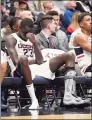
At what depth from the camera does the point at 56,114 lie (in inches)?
231

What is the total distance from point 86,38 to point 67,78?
799mm

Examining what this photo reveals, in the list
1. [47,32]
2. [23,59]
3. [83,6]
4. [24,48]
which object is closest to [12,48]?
[24,48]

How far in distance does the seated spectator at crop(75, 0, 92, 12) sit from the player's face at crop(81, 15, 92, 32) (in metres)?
3.65

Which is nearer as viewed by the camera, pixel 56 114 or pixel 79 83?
pixel 56 114

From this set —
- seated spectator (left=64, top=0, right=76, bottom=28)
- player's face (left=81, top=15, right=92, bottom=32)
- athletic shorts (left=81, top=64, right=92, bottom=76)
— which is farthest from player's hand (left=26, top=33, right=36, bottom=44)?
seated spectator (left=64, top=0, right=76, bottom=28)

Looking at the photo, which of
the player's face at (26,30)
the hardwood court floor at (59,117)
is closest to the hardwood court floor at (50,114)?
the hardwood court floor at (59,117)

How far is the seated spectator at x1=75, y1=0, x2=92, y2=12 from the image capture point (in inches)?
446

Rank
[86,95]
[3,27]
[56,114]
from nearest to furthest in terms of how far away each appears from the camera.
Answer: [56,114]
[86,95]
[3,27]

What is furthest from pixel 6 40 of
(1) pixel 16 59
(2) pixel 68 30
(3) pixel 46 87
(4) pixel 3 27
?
(2) pixel 68 30

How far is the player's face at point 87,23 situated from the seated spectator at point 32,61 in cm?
78

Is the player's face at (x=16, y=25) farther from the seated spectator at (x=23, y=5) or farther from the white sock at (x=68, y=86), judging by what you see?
the seated spectator at (x=23, y=5)

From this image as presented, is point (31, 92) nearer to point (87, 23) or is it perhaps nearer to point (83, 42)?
point (83, 42)

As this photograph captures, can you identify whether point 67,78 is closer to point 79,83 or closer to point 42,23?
point 79,83

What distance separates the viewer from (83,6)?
11.5 meters
